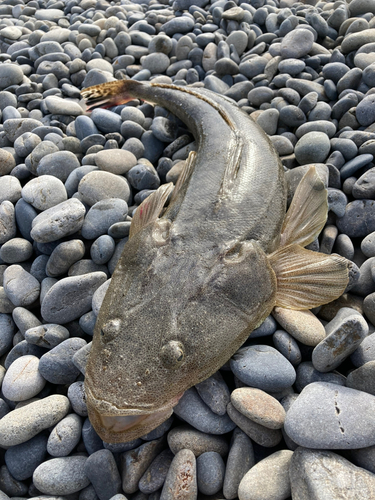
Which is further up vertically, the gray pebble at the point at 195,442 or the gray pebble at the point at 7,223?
the gray pebble at the point at 7,223

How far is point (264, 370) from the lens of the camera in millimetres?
2523

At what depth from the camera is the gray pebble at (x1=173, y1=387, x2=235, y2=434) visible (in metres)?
2.47

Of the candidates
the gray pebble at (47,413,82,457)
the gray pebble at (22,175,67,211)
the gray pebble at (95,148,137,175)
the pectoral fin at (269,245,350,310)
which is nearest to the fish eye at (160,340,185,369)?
the gray pebble at (47,413,82,457)

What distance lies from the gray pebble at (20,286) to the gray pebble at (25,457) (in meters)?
1.27

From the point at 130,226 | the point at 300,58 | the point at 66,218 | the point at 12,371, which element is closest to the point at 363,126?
the point at 300,58

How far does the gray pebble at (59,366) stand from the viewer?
281 centimetres

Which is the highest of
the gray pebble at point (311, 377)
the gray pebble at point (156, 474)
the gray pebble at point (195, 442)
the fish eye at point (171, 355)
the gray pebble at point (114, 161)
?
the gray pebble at point (114, 161)

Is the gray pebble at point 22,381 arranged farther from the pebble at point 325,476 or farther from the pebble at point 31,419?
the pebble at point 325,476

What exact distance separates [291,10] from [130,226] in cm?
563

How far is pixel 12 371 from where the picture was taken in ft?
9.45

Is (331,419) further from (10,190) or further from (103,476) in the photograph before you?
(10,190)

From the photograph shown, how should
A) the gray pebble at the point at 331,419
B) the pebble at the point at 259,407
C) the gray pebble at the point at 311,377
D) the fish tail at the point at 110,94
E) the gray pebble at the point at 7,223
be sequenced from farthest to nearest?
the fish tail at the point at 110,94
the gray pebble at the point at 7,223
the gray pebble at the point at 311,377
the pebble at the point at 259,407
the gray pebble at the point at 331,419

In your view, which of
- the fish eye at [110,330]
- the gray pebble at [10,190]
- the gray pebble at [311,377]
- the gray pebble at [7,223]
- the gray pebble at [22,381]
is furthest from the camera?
the gray pebble at [10,190]

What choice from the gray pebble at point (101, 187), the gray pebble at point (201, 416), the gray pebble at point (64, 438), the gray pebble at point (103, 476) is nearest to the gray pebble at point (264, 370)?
the gray pebble at point (201, 416)
